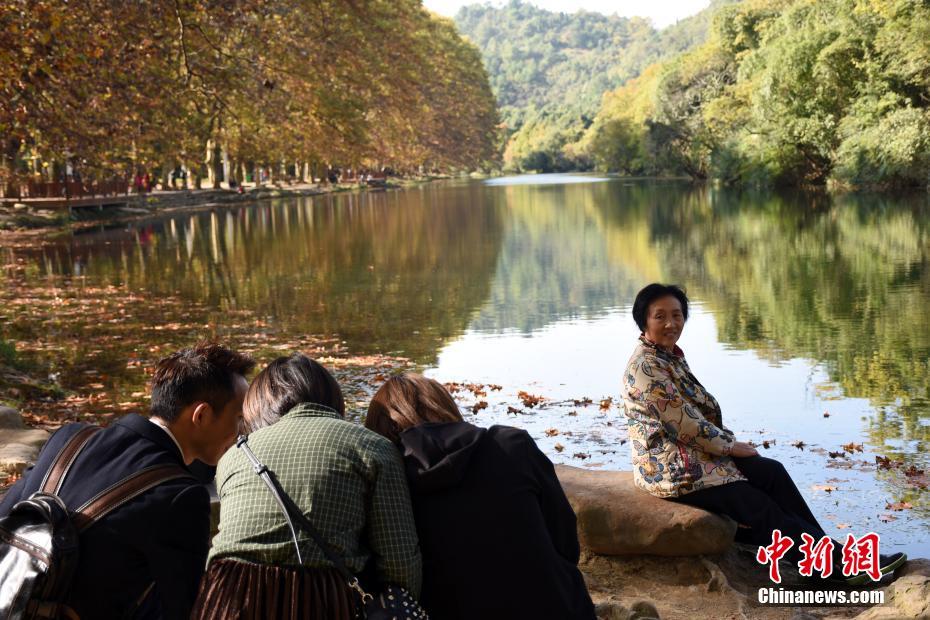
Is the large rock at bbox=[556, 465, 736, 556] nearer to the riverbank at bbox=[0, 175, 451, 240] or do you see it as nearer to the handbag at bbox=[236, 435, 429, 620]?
the handbag at bbox=[236, 435, 429, 620]

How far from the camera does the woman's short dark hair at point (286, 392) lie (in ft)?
→ 9.61

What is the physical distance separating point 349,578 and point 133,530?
1.85 feet

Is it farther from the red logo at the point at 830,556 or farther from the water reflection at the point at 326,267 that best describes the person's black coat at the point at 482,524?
the water reflection at the point at 326,267

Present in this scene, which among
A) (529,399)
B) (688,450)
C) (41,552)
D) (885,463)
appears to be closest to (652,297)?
(688,450)

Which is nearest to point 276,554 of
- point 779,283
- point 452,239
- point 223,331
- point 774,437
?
point 774,437

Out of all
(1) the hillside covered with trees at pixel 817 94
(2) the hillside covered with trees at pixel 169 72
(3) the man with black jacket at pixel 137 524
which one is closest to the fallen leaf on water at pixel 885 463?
(3) the man with black jacket at pixel 137 524

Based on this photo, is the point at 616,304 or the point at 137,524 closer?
the point at 137,524

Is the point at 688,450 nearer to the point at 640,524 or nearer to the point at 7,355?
the point at 640,524

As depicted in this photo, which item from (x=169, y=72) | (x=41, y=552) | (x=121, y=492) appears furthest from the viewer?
(x=169, y=72)

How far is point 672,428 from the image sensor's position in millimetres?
4703

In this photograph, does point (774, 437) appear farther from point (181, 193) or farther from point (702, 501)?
point (181, 193)

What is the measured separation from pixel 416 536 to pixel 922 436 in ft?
19.1

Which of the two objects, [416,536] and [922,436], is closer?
[416,536]

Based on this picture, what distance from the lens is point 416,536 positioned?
2805 millimetres
